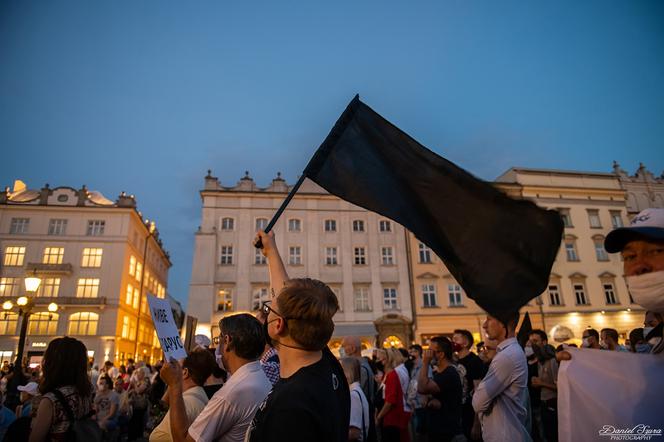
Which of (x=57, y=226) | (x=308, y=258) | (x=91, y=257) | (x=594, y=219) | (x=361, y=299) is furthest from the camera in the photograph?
(x=57, y=226)

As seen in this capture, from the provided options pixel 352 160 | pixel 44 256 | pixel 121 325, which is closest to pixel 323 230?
pixel 121 325

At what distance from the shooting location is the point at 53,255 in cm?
3956

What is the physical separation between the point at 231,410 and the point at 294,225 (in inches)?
1332

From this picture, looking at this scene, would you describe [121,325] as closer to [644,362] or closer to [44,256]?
[44,256]

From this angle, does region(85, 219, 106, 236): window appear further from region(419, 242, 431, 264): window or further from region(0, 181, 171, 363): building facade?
region(419, 242, 431, 264): window

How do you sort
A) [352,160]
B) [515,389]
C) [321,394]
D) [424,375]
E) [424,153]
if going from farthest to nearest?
[424,375] → [515,389] → [352,160] → [424,153] → [321,394]

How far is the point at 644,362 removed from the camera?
170 cm

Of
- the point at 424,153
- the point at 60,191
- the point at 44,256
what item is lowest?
the point at 424,153

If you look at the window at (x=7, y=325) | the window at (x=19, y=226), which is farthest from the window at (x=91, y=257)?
the window at (x=7, y=325)

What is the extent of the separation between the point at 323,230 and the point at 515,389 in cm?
3307

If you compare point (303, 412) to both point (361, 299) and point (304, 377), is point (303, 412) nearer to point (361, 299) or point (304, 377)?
point (304, 377)

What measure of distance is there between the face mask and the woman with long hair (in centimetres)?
397

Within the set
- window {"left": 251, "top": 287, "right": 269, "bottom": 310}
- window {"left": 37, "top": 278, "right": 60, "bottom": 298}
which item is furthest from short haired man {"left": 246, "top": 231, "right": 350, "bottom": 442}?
window {"left": 37, "top": 278, "right": 60, "bottom": 298}

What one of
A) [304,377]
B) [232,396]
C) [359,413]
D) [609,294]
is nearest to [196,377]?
[232,396]
